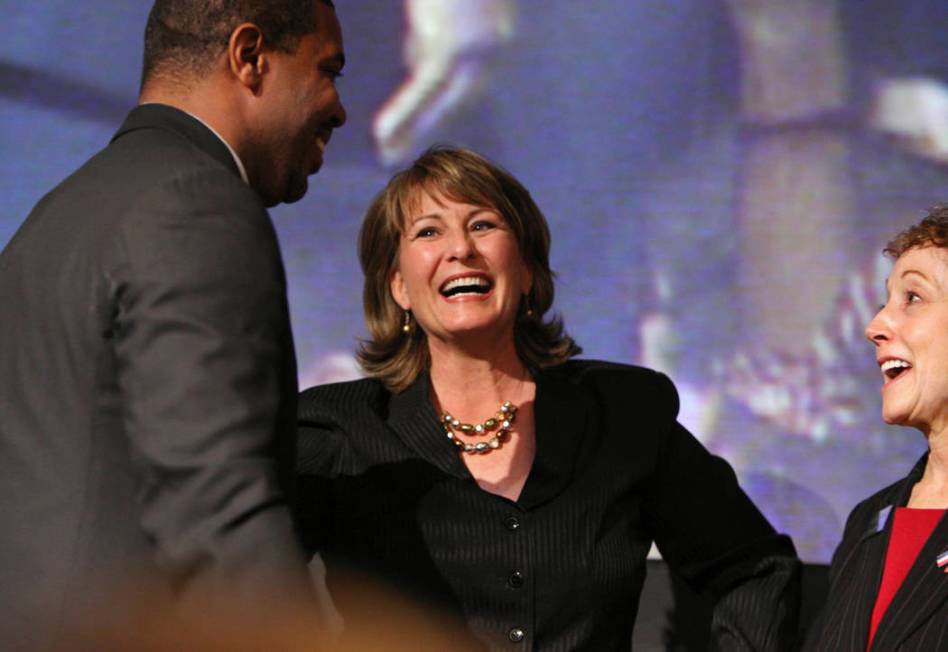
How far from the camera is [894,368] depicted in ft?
6.57

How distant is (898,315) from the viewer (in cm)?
199

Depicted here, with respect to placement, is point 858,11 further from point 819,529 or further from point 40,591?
point 40,591

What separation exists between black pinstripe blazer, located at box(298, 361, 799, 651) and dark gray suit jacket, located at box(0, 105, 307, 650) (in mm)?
939

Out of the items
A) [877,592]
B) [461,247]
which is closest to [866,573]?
[877,592]

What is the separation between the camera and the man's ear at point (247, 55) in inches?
50.1

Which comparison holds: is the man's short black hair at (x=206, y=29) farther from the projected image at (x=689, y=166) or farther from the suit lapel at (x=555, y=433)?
the projected image at (x=689, y=166)

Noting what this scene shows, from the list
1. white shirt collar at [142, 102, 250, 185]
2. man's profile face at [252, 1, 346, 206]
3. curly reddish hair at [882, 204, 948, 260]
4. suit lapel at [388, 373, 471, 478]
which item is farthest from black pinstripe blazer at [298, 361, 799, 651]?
white shirt collar at [142, 102, 250, 185]

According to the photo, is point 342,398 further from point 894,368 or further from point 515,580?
point 894,368

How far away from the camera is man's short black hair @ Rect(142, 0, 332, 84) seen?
1278 mm

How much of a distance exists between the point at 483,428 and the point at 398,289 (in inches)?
13.2

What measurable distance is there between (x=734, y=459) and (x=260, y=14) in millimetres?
1535

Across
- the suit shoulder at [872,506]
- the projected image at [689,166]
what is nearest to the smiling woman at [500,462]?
the suit shoulder at [872,506]

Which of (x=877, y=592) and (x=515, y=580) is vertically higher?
(x=877, y=592)

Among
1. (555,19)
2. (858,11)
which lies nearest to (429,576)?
(555,19)
